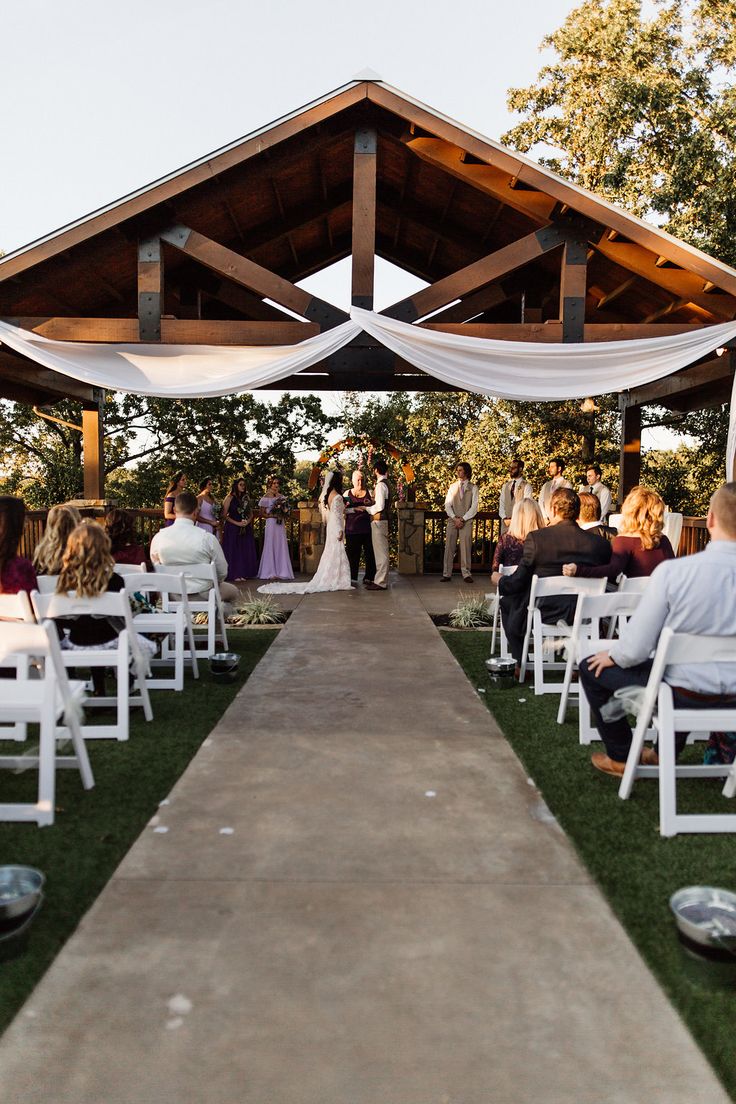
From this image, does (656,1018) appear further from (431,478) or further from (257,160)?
(431,478)

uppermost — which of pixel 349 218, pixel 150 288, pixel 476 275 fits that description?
pixel 349 218

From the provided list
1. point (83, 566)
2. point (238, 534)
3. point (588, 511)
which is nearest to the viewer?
point (83, 566)

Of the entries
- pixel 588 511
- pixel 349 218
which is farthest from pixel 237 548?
pixel 588 511

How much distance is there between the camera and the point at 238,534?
12852 mm

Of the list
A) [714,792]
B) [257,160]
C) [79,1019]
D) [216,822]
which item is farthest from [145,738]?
[257,160]

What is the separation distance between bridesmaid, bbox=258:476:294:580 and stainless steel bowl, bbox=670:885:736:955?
10754mm

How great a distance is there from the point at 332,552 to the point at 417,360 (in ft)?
14.7

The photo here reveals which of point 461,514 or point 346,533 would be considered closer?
point 346,533

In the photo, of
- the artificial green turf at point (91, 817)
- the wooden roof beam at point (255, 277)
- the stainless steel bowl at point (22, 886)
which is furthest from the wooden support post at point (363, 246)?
the stainless steel bowl at point (22, 886)

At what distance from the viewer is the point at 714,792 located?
4.07m

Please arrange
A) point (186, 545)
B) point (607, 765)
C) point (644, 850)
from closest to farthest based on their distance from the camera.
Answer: point (644, 850), point (607, 765), point (186, 545)

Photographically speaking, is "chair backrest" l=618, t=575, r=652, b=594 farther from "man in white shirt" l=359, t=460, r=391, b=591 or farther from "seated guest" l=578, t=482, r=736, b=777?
"man in white shirt" l=359, t=460, r=391, b=591

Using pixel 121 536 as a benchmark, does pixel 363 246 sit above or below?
above

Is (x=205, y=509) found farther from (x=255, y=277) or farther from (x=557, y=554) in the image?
(x=557, y=554)
